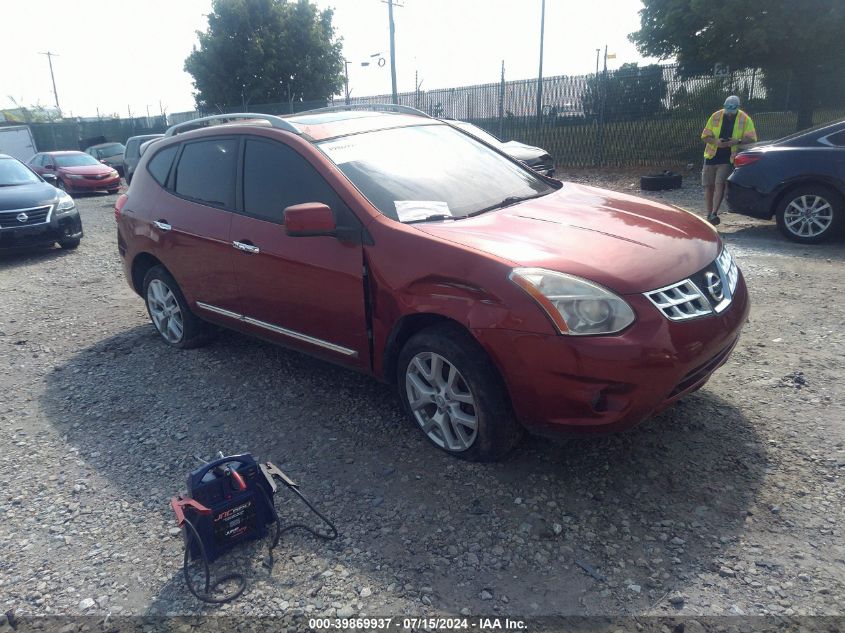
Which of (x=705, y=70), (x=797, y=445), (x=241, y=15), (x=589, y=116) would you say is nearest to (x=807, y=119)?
(x=705, y=70)

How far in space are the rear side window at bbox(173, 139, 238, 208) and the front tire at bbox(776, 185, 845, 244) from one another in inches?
258

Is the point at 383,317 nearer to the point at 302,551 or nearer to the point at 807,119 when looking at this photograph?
the point at 302,551

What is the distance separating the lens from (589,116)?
1739cm

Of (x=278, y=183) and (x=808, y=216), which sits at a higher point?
(x=278, y=183)

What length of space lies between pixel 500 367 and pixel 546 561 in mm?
868

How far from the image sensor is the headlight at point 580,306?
2869 millimetres

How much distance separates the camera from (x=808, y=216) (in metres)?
7.68

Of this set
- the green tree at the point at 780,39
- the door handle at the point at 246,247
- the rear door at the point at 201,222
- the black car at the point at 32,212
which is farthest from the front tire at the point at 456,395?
the green tree at the point at 780,39

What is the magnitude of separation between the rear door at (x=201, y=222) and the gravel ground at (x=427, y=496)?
641 mm

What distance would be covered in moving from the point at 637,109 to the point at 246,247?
14.8m

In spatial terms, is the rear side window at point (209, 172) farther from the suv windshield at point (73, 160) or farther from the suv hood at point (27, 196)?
the suv windshield at point (73, 160)

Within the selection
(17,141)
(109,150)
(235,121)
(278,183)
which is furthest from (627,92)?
(17,141)

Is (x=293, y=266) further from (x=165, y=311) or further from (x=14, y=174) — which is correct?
(x=14, y=174)

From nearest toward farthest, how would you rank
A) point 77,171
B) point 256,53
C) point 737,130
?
1. point 737,130
2. point 77,171
3. point 256,53
